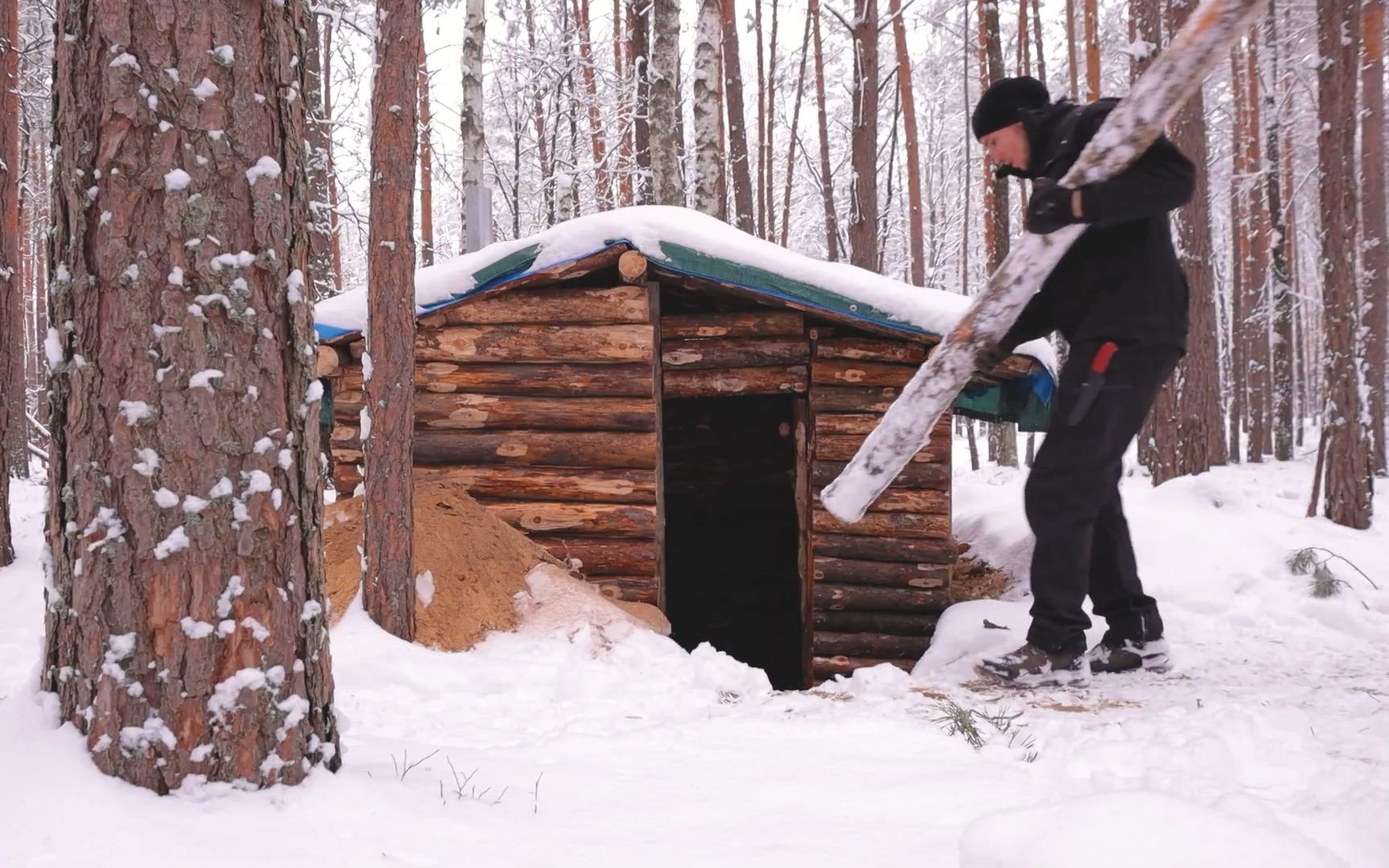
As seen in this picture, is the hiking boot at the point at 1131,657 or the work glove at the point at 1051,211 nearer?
the work glove at the point at 1051,211

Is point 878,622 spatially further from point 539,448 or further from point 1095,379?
point 1095,379

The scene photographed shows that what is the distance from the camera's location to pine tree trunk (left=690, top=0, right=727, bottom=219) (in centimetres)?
1039

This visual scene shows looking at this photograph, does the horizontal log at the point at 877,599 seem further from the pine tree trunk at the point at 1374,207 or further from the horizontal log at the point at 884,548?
the pine tree trunk at the point at 1374,207

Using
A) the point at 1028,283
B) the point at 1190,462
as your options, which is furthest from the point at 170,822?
the point at 1190,462

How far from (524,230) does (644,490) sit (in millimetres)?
25618

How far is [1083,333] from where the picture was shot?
11.5 ft

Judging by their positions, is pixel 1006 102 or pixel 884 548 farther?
pixel 884 548

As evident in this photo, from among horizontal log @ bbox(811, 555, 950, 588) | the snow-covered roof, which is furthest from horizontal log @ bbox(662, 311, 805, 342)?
horizontal log @ bbox(811, 555, 950, 588)

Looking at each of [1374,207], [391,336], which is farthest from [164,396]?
[1374,207]

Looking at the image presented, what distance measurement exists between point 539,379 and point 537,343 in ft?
0.73

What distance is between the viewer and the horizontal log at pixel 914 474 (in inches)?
246

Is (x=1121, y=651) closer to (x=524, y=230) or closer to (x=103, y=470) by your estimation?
(x=103, y=470)

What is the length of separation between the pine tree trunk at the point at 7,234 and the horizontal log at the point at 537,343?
3.75 meters

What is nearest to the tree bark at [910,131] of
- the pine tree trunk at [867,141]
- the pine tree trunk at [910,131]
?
the pine tree trunk at [910,131]
